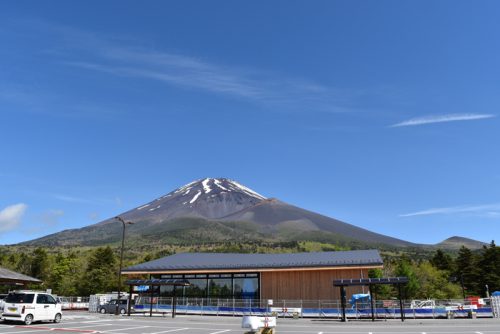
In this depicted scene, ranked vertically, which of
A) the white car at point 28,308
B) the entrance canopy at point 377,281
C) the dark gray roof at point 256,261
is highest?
the dark gray roof at point 256,261

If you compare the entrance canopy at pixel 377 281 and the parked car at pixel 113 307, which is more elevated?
the entrance canopy at pixel 377 281

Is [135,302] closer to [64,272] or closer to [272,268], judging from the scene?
[272,268]

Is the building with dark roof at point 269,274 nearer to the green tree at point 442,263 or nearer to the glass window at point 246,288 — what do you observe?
the glass window at point 246,288

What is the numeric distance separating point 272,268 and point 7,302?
22.7 m

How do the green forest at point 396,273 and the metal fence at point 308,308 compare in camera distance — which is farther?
the green forest at point 396,273

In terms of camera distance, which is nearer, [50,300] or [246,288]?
[50,300]

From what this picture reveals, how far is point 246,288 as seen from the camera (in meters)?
40.9

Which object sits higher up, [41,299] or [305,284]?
[305,284]

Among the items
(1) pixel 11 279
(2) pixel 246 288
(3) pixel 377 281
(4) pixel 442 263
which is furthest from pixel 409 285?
(1) pixel 11 279

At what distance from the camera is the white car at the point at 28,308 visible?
71.2ft

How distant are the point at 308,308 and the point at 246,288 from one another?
781cm

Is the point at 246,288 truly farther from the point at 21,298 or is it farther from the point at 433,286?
the point at 433,286

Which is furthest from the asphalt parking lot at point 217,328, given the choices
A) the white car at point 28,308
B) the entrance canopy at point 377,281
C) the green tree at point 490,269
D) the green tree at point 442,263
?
the green tree at point 442,263

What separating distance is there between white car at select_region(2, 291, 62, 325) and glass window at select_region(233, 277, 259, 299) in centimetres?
2027
